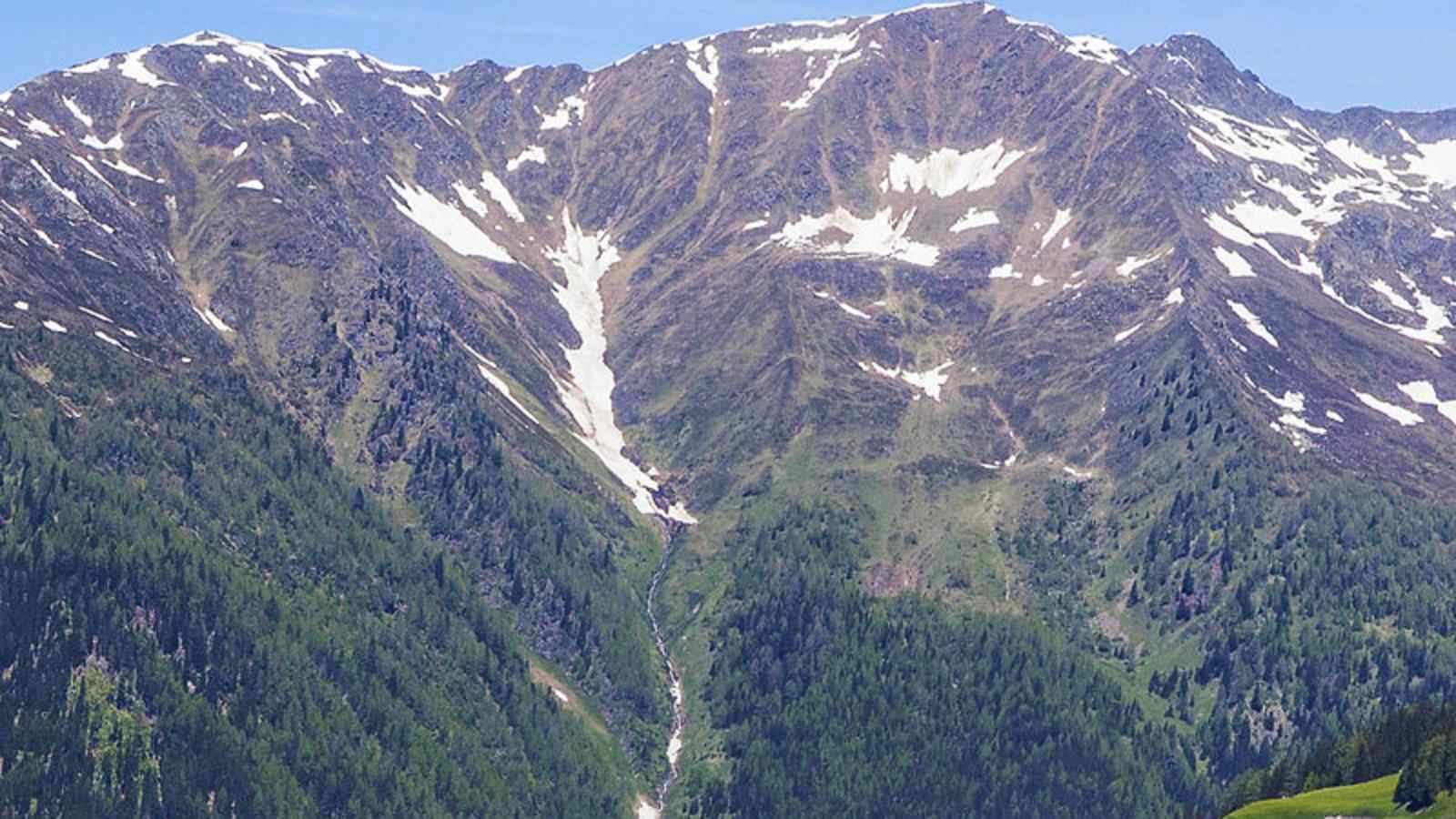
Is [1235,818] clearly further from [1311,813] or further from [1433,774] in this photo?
[1433,774]

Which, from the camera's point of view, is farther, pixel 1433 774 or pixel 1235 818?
pixel 1235 818

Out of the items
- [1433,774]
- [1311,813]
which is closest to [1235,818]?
[1311,813]
